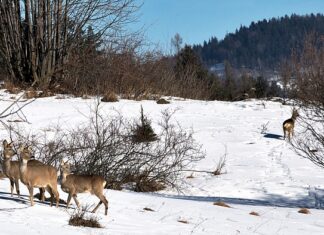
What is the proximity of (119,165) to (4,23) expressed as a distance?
11336 mm

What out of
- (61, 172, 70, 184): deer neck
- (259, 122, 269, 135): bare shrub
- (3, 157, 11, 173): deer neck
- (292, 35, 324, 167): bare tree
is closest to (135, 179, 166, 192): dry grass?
(292, 35, 324, 167): bare tree

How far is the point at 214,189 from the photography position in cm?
1291

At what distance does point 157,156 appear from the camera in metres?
12.3

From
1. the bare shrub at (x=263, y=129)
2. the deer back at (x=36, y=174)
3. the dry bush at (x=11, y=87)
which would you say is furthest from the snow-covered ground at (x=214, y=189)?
the dry bush at (x=11, y=87)

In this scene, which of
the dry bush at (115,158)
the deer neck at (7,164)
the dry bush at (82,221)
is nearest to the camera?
the dry bush at (82,221)

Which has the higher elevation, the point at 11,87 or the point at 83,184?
the point at 11,87

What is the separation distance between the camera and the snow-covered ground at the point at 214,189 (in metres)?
6.83

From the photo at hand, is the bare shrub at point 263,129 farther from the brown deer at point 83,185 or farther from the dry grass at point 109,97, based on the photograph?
the brown deer at point 83,185

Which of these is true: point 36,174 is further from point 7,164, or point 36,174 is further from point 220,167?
point 220,167

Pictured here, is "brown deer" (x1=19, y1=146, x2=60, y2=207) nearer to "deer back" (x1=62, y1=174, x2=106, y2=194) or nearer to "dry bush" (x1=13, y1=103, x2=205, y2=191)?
"deer back" (x1=62, y1=174, x2=106, y2=194)

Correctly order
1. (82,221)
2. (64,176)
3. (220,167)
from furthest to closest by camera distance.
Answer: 1. (220,167)
2. (64,176)
3. (82,221)

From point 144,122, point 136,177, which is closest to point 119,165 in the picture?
point 136,177

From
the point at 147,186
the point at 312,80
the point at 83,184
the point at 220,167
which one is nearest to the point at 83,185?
the point at 83,184

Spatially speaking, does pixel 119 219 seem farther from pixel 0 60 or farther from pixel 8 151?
pixel 0 60
